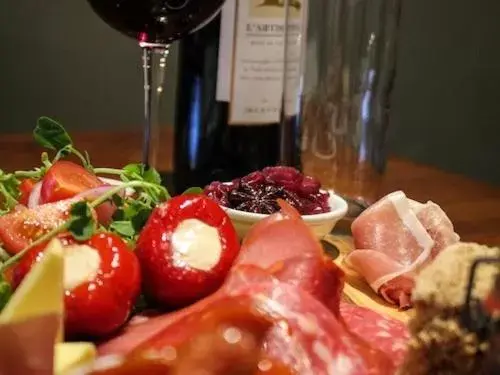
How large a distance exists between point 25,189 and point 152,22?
0.92 ft

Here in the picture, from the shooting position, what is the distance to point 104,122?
2.41 meters

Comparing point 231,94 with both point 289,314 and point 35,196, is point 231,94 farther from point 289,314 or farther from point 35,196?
point 289,314

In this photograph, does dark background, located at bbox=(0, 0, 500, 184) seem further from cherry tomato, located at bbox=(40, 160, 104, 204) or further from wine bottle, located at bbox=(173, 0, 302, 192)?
cherry tomato, located at bbox=(40, 160, 104, 204)

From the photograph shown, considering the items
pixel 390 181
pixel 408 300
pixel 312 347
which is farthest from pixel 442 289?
pixel 390 181

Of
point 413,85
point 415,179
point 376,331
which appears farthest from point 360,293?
point 413,85

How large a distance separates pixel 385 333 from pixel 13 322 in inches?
11.9

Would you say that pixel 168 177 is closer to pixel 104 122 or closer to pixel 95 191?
pixel 95 191

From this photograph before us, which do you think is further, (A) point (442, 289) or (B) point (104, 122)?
(B) point (104, 122)

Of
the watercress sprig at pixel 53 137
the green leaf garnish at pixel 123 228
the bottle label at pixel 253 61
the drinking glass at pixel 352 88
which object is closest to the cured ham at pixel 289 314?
the green leaf garnish at pixel 123 228

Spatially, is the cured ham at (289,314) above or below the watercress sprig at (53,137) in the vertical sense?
below

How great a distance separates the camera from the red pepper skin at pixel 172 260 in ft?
2.40

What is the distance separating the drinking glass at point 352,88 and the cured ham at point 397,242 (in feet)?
1.03

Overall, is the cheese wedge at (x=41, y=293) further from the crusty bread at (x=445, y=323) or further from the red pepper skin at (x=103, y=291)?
the crusty bread at (x=445, y=323)

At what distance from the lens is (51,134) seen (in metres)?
0.92
